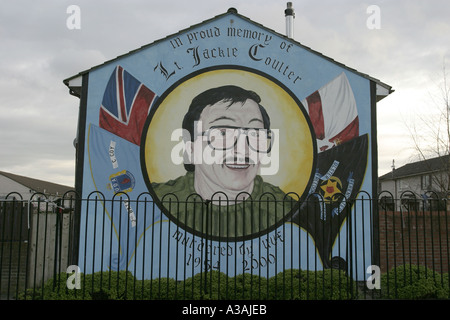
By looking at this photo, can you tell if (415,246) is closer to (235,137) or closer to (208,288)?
(235,137)

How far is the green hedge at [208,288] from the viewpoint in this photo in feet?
25.2

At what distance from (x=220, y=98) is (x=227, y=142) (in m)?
1.16

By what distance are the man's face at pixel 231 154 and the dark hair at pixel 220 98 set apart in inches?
5.1

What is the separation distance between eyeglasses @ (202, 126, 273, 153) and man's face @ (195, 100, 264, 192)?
0.03 metres

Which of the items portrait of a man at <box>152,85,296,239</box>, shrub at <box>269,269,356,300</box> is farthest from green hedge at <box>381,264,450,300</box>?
portrait of a man at <box>152,85,296,239</box>

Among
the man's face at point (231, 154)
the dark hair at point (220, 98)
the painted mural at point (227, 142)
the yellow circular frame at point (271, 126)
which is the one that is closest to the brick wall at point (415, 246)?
the painted mural at point (227, 142)

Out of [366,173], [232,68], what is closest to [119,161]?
[232,68]

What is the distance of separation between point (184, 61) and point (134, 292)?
6.13 meters

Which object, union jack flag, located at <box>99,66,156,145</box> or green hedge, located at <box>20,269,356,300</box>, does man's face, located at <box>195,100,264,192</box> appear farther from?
green hedge, located at <box>20,269,356,300</box>

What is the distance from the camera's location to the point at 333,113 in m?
11.3

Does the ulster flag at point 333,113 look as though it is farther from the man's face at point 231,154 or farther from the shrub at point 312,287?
the shrub at point 312,287

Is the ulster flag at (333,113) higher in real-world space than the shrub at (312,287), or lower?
higher

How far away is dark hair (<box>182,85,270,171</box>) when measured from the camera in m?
11.2

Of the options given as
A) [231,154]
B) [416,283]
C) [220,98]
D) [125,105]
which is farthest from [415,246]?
[125,105]
